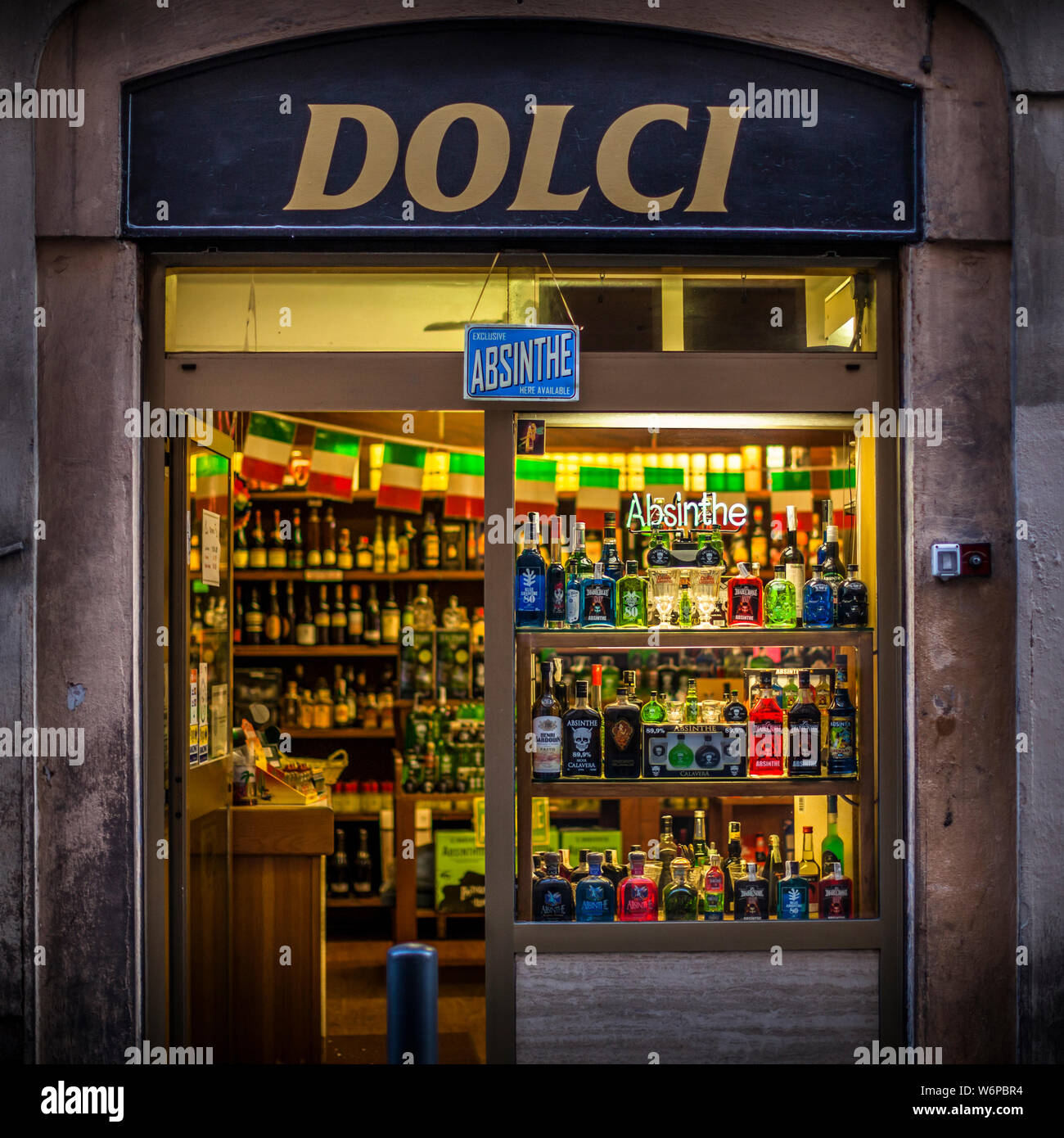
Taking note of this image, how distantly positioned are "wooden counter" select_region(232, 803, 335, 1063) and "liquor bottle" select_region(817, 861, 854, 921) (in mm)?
2106

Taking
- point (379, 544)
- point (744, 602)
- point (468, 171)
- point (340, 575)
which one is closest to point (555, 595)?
point (744, 602)

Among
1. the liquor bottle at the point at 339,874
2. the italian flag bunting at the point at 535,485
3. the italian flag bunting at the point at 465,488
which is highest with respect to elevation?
the italian flag bunting at the point at 465,488

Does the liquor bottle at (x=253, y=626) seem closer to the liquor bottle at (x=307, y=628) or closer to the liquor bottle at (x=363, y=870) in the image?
the liquor bottle at (x=307, y=628)

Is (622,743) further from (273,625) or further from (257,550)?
(257,550)

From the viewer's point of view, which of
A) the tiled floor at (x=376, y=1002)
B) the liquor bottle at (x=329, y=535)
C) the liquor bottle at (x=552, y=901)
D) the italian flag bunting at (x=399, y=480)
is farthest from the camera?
the liquor bottle at (x=329, y=535)

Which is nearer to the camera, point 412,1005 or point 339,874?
point 412,1005

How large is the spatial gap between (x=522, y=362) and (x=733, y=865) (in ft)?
7.05

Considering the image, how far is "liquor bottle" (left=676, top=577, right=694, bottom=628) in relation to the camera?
4344 millimetres

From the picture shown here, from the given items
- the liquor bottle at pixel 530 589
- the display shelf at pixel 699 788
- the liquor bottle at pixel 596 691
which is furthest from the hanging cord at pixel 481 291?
the display shelf at pixel 699 788

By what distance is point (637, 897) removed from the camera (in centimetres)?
417

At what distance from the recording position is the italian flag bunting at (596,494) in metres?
4.47

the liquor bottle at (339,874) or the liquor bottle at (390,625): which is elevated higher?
the liquor bottle at (390,625)

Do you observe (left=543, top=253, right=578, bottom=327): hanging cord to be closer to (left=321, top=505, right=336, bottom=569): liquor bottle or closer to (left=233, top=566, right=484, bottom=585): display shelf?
(left=233, top=566, right=484, bottom=585): display shelf

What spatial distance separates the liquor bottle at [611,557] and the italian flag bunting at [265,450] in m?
2.35
